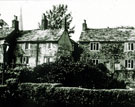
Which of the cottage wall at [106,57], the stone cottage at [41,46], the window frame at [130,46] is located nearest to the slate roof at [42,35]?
the stone cottage at [41,46]

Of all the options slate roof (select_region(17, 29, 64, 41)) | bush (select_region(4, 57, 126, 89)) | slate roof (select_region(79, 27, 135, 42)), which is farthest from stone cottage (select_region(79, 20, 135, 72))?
bush (select_region(4, 57, 126, 89))

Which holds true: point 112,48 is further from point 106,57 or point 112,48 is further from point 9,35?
point 9,35

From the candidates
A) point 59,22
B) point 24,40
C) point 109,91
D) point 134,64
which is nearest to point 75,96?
point 109,91

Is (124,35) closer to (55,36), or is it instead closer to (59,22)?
(55,36)

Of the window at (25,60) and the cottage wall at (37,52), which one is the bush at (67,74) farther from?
the window at (25,60)

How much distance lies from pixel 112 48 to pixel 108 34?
A: 4.05 m

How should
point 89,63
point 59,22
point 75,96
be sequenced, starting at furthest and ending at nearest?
1. point 59,22
2. point 89,63
3. point 75,96

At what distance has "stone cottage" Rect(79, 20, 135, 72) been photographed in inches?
1975

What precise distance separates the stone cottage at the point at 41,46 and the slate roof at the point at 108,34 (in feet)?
12.5

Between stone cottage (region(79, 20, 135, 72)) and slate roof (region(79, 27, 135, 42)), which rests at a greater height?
slate roof (region(79, 27, 135, 42))

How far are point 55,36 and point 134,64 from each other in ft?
50.9

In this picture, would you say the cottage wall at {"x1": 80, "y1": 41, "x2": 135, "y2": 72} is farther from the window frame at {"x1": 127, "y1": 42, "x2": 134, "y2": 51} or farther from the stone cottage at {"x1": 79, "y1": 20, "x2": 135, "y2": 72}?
the window frame at {"x1": 127, "y1": 42, "x2": 134, "y2": 51}

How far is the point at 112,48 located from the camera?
50750mm

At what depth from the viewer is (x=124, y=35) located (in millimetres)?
52219
